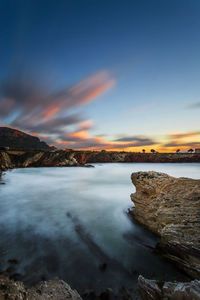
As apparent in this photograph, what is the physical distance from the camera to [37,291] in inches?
95.3

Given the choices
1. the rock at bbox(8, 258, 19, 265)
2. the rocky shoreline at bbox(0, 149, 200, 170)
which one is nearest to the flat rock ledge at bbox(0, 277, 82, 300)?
the rock at bbox(8, 258, 19, 265)

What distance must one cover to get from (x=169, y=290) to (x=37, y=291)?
88.5 inches

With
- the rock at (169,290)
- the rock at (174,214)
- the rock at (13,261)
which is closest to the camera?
the rock at (169,290)

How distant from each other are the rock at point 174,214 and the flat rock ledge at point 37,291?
8.06 ft

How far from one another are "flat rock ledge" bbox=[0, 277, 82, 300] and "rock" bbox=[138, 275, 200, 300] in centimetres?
121

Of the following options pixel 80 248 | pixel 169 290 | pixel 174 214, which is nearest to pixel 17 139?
pixel 80 248

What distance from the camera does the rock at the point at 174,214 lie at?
3.11m

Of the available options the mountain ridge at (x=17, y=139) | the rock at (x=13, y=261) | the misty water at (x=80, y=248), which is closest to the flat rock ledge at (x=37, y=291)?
the misty water at (x=80, y=248)

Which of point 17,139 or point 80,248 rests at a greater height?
point 17,139

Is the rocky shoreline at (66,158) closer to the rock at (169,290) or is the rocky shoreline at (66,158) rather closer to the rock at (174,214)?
the rock at (174,214)

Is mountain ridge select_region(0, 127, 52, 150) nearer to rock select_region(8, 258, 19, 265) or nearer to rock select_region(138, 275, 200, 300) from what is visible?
rock select_region(8, 258, 19, 265)

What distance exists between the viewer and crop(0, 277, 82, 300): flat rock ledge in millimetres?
2051

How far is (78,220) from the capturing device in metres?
6.24

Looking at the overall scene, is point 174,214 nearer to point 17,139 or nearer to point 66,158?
point 66,158
